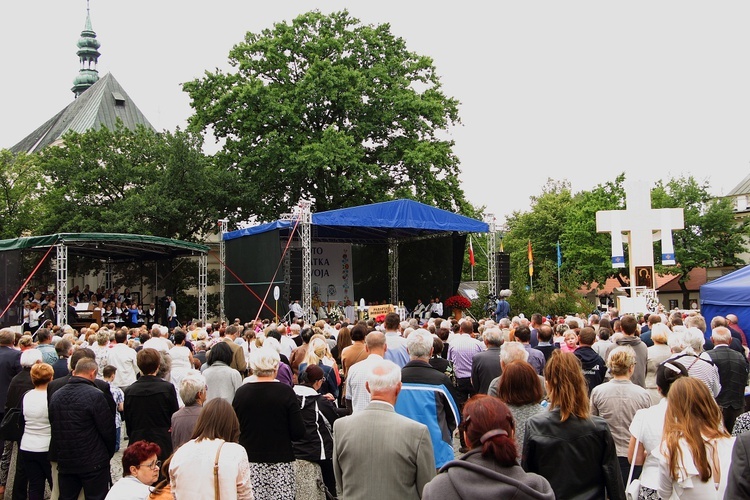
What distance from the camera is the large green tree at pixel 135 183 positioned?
84.3ft


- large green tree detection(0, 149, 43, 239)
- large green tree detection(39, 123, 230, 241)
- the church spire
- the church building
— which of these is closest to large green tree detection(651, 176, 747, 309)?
large green tree detection(39, 123, 230, 241)

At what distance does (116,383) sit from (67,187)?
20.7 meters

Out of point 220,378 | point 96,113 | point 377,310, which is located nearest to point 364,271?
point 377,310

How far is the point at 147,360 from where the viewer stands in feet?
17.4

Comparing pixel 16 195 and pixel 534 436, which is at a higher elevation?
pixel 16 195

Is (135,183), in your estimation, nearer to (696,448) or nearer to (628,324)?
(628,324)

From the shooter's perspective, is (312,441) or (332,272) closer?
(312,441)

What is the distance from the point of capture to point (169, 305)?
23.5 metres

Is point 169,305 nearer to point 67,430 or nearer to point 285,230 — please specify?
point 285,230

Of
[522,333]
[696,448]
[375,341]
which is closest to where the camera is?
[696,448]

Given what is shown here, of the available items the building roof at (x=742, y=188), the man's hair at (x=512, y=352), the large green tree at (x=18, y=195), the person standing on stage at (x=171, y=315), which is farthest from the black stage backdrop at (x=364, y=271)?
the building roof at (x=742, y=188)

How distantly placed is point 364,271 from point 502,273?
6368 millimetres

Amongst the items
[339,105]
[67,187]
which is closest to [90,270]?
[67,187]

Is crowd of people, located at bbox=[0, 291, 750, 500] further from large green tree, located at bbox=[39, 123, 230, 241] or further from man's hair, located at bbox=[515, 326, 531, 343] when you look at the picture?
large green tree, located at bbox=[39, 123, 230, 241]
